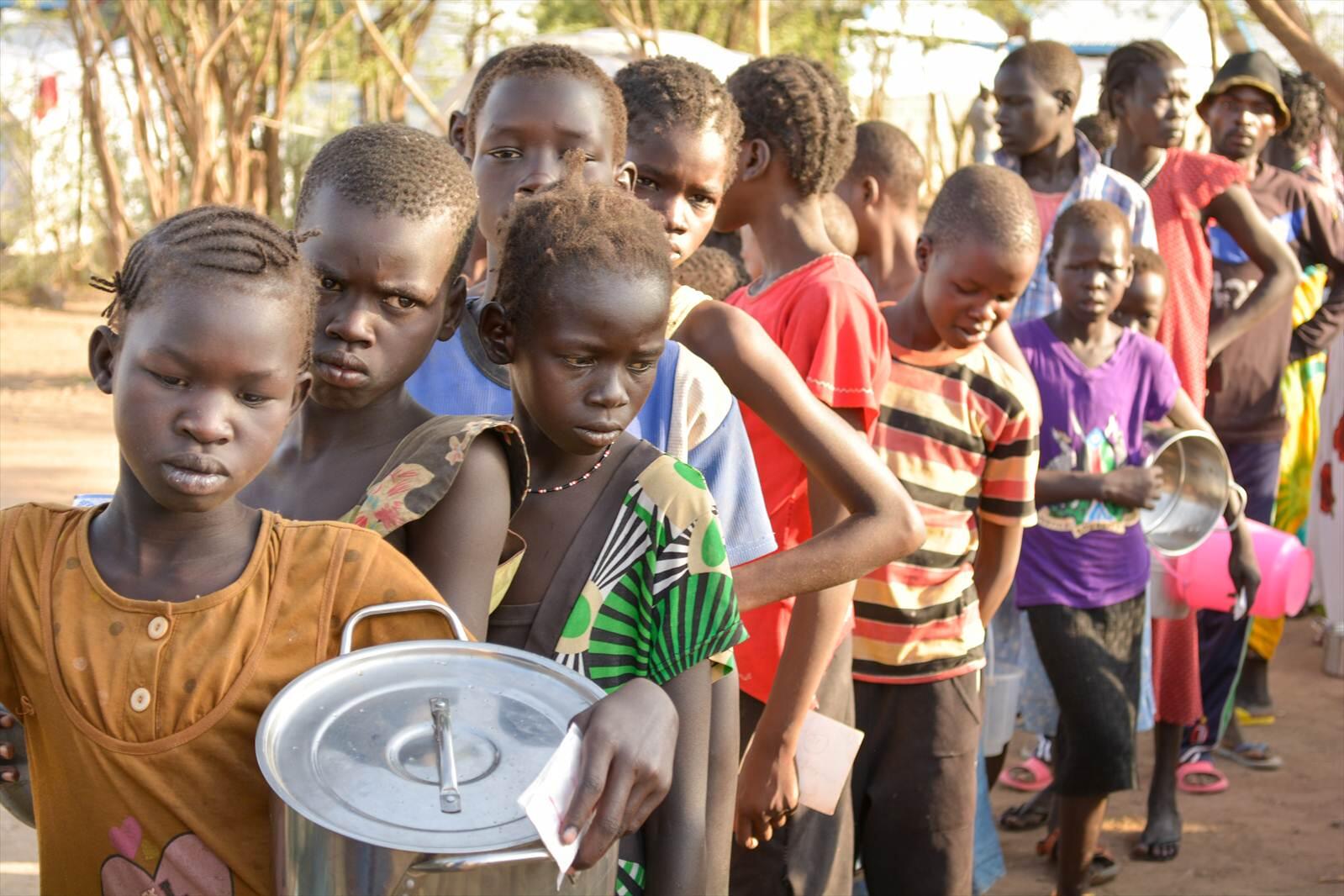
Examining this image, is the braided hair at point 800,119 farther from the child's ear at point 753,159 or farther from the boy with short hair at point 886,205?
the boy with short hair at point 886,205

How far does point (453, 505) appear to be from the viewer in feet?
5.00

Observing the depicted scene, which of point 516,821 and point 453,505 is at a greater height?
point 453,505

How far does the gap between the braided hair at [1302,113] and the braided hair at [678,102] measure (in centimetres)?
528

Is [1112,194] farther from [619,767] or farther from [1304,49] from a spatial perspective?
[619,767]

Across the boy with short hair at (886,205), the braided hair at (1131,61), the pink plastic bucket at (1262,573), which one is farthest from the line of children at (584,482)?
the braided hair at (1131,61)

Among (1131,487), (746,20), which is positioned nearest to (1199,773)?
(1131,487)

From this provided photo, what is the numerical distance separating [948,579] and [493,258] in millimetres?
1355

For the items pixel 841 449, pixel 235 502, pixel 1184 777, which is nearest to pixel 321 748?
pixel 235 502

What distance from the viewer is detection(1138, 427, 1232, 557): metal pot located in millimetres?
3773

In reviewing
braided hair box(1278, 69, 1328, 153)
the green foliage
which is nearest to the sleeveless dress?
braided hair box(1278, 69, 1328, 153)

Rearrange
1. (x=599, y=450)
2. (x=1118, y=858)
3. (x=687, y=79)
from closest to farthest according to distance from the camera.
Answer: (x=599, y=450) < (x=687, y=79) < (x=1118, y=858)

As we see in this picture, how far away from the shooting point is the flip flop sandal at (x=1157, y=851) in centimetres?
445

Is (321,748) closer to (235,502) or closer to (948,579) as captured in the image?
(235,502)

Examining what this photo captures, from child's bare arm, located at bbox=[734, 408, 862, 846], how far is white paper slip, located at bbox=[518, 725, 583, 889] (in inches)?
43.4
